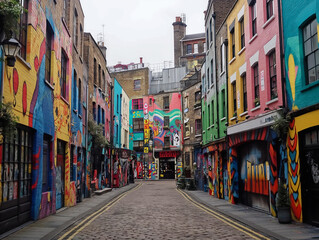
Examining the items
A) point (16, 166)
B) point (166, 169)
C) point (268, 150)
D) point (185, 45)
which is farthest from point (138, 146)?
point (16, 166)

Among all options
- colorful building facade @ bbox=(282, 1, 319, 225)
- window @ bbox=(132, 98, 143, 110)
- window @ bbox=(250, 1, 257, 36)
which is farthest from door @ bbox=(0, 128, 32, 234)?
window @ bbox=(132, 98, 143, 110)

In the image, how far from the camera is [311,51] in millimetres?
10438

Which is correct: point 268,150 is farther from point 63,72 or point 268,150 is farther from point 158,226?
point 63,72

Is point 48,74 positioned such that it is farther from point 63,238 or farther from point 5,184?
point 63,238

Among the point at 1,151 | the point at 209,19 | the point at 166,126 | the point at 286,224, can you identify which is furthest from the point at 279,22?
the point at 166,126

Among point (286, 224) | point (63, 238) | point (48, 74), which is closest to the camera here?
point (63, 238)

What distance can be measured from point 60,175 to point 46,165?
1874mm

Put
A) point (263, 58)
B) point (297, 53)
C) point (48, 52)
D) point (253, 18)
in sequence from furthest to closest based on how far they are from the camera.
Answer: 1. point (253, 18)
2. point (263, 58)
3. point (48, 52)
4. point (297, 53)

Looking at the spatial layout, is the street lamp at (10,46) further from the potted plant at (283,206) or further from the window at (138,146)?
the window at (138,146)

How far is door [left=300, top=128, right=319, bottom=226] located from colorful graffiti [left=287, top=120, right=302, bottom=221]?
0.19 m

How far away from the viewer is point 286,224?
10688mm

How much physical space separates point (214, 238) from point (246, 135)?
7.63 m

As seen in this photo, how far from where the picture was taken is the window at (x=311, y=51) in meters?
10.2

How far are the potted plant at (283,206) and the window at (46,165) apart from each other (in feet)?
26.7
